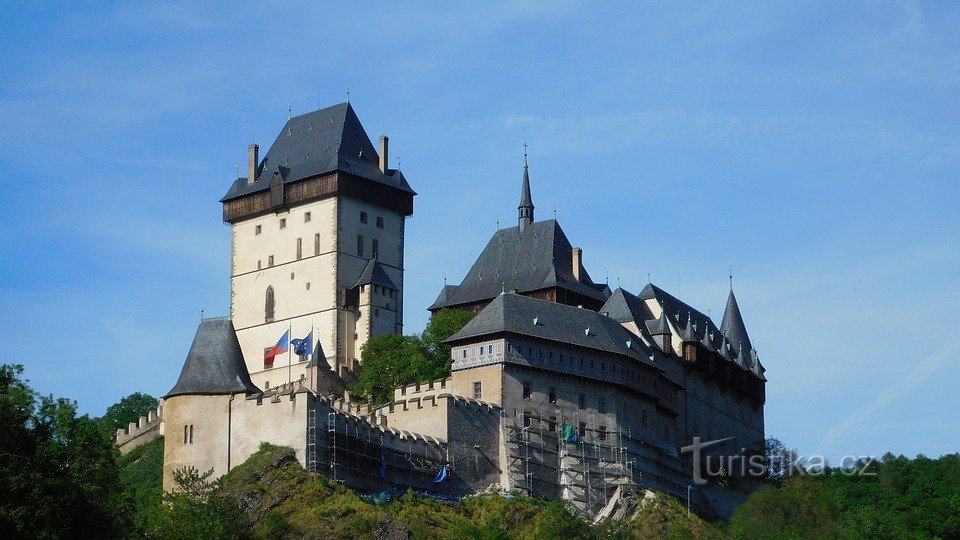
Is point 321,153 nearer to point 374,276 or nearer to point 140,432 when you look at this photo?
point 374,276

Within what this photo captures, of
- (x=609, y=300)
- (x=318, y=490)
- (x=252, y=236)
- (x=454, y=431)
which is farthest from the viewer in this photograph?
(x=252, y=236)

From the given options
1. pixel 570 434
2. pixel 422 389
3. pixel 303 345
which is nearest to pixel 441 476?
pixel 422 389

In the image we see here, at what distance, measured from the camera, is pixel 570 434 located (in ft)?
286

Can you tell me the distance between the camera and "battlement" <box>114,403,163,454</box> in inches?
3880

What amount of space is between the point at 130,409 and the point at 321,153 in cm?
1829

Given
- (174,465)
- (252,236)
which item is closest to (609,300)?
(252,236)

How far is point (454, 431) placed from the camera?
83125 mm

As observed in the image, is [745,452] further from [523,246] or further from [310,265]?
[310,265]

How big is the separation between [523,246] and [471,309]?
189 inches

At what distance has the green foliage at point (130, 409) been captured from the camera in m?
110

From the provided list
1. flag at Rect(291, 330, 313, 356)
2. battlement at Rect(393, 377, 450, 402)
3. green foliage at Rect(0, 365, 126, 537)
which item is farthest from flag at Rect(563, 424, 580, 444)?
green foliage at Rect(0, 365, 126, 537)

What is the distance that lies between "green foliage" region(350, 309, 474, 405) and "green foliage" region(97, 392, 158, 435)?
18086 mm

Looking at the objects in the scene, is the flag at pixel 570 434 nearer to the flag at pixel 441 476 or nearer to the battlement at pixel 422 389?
the battlement at pixel 422 389

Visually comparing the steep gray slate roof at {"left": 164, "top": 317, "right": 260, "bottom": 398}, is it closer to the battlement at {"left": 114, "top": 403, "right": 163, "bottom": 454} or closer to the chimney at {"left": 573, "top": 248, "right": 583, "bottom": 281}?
the battlement at {"left": 114, "top": 403, "right": 163, "bottom": 454}
